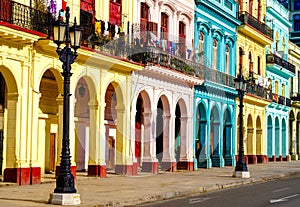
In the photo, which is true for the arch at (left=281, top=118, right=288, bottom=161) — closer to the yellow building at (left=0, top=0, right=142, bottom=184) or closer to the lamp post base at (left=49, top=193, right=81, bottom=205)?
the yellow building at (left=0, top=0, right=142, bottom=184)

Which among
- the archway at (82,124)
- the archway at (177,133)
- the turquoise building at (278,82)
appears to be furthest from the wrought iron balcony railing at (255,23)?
the archway at (82,124)

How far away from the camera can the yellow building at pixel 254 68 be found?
1635 inches

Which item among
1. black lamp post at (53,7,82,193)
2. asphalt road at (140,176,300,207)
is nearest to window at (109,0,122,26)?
asphalt road at (140,176,300,207)

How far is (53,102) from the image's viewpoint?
25.6 m

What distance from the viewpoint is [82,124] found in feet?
88.9

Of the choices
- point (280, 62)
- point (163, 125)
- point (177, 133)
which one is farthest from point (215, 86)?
point (280, 62)

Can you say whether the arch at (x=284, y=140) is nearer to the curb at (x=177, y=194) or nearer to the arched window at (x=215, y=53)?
the arched window at (x=215, y=53)

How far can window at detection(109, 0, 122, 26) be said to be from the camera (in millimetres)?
26438

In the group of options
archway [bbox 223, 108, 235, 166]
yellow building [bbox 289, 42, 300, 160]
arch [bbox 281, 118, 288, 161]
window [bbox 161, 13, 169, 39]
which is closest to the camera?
window [bbox 161, 13, 169, 39]

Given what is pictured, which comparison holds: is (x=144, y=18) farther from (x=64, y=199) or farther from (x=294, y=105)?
(x=294, y=105)

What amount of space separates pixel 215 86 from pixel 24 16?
17.0m

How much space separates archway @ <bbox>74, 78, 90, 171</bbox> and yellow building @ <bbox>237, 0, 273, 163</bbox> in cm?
1529

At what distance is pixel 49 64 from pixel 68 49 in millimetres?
6053

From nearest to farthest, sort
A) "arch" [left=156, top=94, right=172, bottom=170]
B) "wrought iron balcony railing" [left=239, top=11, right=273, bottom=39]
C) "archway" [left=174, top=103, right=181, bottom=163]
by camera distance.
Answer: "arch" [left=156, top=94, right=172, bottom=170]
"archway" [left=174, top=103, right=181, bottom=163]
"wrought iron balcony railing" [left=239, top=11, right=273, bottom=39]
